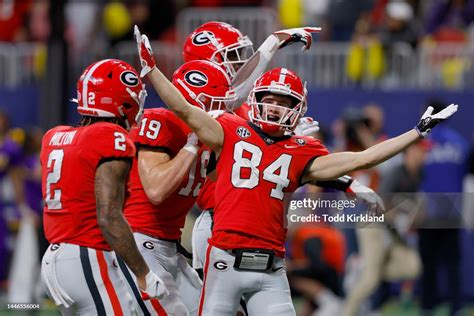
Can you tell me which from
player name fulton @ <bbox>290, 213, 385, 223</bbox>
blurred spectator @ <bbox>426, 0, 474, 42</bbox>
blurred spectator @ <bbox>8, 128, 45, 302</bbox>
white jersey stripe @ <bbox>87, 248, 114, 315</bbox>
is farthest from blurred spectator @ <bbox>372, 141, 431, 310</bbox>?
white jersey stripe @ <bbox>87, 248, 114, 315</bbox>

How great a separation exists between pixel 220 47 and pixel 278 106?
39.4 inches

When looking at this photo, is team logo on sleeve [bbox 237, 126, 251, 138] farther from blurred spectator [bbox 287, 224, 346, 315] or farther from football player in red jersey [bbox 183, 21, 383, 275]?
blurred spectator [bbox 287, 224, 346, 315]

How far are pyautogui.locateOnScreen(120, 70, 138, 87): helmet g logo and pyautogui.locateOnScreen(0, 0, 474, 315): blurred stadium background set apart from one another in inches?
168

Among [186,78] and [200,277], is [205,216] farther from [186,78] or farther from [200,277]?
[186,78]

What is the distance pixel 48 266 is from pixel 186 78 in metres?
1.41

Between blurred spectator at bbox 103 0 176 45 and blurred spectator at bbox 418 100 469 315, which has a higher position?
blurred spectator at bbox 103 0 176 45

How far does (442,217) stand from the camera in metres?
10.0

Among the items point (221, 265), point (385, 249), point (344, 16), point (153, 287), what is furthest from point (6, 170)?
point (153, 287)

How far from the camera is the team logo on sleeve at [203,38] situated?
23.7ft

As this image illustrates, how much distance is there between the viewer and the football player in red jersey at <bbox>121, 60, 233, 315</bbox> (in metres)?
6.46

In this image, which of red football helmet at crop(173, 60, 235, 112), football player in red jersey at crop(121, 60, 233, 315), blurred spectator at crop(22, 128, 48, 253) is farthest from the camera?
blurred spectator at crop(22, 128, 48, 253)

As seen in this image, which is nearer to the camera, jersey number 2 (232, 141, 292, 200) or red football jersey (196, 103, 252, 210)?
jersey number 2 (232, 141, 292, 200)

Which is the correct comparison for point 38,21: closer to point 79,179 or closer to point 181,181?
point 181,181

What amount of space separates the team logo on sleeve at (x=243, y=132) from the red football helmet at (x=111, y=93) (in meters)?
0.53
